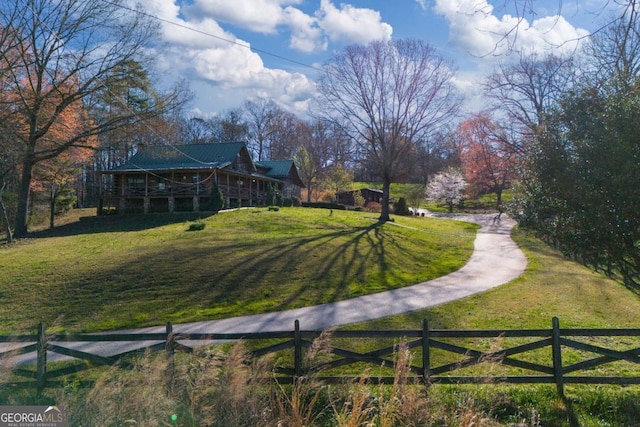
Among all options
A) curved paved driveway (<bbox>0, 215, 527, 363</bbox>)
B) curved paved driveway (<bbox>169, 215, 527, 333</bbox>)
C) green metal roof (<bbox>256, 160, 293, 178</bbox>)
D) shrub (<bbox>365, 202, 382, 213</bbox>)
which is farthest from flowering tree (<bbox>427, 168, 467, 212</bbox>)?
curved paved driveway (<bbox>0, 215, 527, 363</bbox>)

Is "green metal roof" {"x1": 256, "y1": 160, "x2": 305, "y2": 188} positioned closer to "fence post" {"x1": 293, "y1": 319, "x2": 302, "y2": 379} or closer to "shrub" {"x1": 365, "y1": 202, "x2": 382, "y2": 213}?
"shrub" {"x1": 365, "y1": 202, "x2": 382, "y2": 213}

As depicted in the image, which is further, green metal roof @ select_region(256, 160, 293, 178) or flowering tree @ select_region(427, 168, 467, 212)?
flowering tree @ select_region(427, 168, 467, 212)

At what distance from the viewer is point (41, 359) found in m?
6.18

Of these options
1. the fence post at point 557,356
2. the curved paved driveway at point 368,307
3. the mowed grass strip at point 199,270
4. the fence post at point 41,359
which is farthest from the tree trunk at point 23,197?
the fence post at point 557,356

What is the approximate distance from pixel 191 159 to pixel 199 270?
2081 centimetres

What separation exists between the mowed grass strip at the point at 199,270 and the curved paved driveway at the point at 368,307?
63 cm

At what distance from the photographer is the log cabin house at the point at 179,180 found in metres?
33.4

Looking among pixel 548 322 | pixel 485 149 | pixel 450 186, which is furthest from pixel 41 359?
pixel 450 186

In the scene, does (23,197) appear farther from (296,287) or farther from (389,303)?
(389,303)

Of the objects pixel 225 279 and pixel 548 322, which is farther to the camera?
pixel 225 279

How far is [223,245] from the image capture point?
19.1m

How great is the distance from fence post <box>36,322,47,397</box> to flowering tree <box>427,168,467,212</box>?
5638cm

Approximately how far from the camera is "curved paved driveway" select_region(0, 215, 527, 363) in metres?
9.81

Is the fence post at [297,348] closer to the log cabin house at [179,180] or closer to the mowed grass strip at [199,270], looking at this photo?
the mowed grass strip at [199,270]
